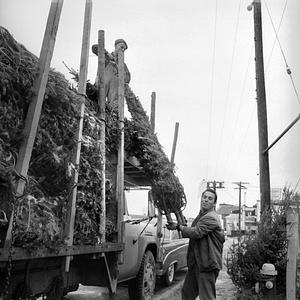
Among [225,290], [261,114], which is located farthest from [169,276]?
[261,114]

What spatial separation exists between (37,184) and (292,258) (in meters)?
4.65

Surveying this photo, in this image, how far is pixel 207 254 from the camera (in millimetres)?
5098

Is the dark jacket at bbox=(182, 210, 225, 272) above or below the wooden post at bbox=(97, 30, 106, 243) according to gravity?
below

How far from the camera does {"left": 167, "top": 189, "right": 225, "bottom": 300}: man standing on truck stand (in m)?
5.01

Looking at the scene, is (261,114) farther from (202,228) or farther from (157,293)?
(202,228)

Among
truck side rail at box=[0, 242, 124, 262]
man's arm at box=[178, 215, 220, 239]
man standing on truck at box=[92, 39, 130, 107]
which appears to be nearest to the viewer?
truck side rail at box=[0, 242, 124, 262]

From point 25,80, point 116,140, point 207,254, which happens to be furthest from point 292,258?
point 25,80

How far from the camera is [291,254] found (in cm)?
689

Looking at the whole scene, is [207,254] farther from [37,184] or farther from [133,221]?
[37,184]

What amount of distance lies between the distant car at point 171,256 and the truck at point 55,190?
3.09 meters

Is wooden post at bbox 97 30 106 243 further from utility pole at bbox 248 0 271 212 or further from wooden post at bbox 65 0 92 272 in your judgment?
utility pole at bbox 248 0 271 212

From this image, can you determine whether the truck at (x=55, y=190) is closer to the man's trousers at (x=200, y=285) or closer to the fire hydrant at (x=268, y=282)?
the man's trousers at (x=200, y=285)

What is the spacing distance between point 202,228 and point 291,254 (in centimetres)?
249

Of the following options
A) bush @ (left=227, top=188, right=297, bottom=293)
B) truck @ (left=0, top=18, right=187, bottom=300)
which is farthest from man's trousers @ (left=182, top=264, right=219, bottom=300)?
bush @ (left=227, top=188, right=297, bottom=293)
